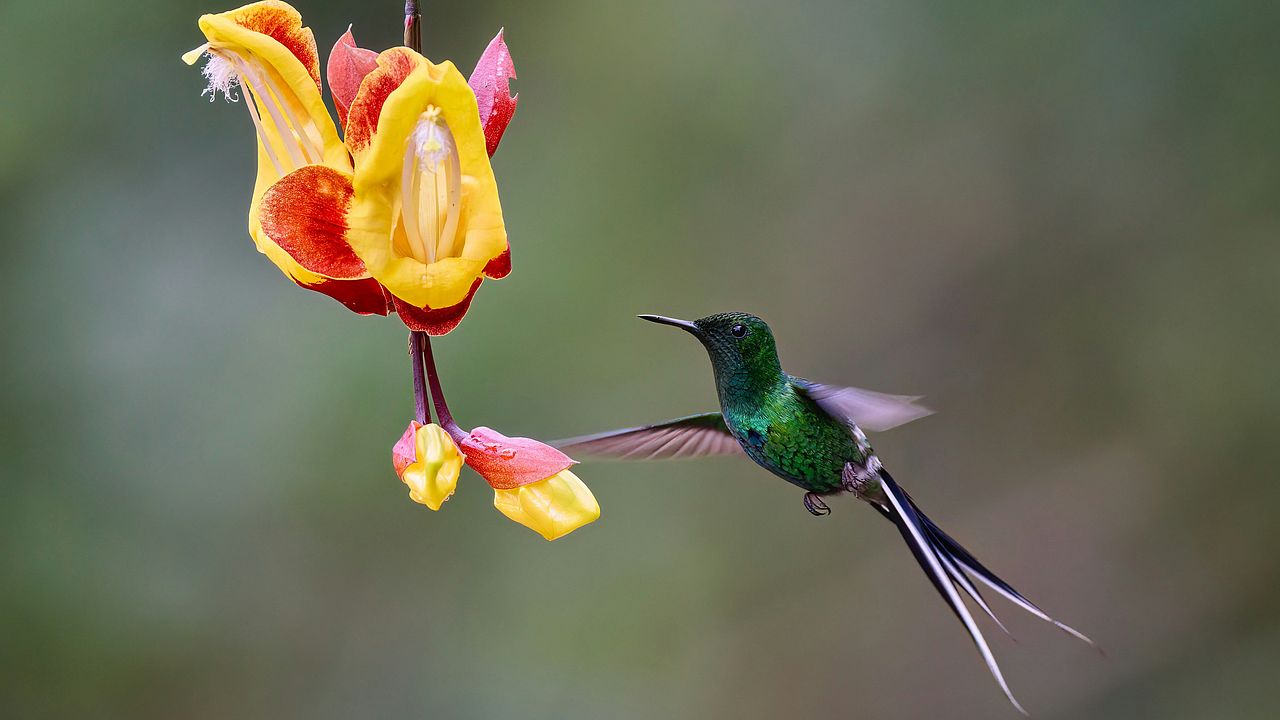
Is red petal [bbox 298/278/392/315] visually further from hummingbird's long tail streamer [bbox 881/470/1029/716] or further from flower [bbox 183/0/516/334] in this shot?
hummingbird's long tail streamer [bbox 881/470/1029/716]

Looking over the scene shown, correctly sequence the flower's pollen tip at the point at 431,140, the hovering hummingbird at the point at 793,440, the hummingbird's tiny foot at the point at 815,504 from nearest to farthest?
the flower's pollen tip at the point at 431,140 < the hovering hummingbird at the point at 793,440 < the hummingbird's tiny foot at the point at 815,504

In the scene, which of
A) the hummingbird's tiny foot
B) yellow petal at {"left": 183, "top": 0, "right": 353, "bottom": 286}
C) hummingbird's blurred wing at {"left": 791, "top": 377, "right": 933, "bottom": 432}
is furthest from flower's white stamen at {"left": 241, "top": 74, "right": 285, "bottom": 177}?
the hummingbird's tiny foot

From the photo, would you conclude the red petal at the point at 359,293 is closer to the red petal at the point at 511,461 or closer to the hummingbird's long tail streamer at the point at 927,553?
the red petal at the point at 511,461

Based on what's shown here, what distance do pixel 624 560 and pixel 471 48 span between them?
3.99ft

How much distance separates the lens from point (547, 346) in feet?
7.73

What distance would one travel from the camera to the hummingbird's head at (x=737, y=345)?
1042 millimetres

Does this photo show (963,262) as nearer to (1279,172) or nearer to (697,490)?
(1279,172)

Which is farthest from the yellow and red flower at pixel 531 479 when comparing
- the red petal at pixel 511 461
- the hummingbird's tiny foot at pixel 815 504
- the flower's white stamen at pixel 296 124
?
the hummingbird's tiny foot at pixel 815 504

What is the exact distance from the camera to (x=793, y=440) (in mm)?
1119

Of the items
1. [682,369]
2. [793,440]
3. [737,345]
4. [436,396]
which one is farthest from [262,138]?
[682,369]

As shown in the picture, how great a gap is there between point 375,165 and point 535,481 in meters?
0.22

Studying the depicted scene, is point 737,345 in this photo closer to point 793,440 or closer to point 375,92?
point 793,440

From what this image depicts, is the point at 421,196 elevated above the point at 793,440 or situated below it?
above

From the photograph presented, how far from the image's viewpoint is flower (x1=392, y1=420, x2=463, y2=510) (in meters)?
0.65
